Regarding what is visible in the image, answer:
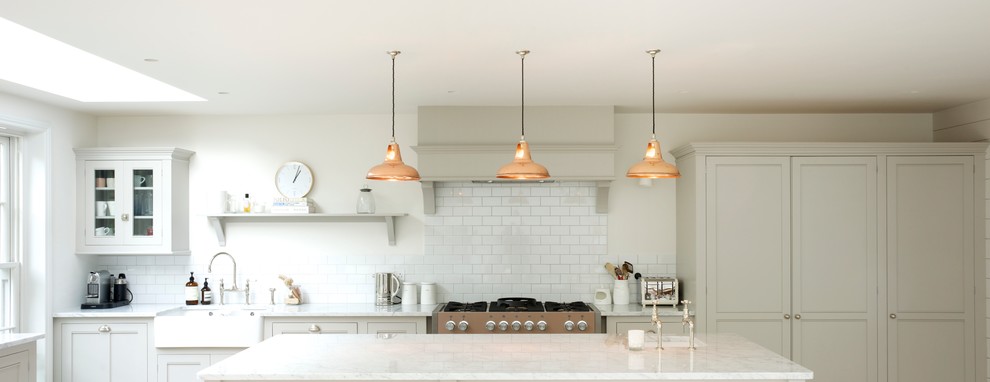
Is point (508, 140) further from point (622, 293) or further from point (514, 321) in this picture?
point (622, 293)

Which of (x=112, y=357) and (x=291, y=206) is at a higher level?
(x=291, y=206)

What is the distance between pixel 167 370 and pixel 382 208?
76.8 inches

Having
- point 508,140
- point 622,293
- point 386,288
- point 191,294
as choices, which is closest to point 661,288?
point 622,293

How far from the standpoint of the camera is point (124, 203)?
6180 mm

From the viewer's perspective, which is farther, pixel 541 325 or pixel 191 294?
pixel 191 294

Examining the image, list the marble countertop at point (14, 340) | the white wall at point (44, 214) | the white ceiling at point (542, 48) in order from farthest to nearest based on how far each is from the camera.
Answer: the white wall at point (44, 214)
the marble countertop at point (14, 340)
the white ceiling at point (542, 48)

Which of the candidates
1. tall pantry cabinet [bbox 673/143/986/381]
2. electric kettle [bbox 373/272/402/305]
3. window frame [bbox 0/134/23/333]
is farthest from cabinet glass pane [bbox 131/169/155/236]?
tall pantry cabinet [bbox 673/143/986/381]

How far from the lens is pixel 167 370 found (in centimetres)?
590

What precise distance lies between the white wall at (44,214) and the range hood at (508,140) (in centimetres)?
258

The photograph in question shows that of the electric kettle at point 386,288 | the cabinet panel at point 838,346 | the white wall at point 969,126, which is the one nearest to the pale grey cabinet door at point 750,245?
the cabinet panel at point 838,346

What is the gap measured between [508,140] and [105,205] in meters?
3.06

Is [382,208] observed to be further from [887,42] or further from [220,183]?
[887,42]

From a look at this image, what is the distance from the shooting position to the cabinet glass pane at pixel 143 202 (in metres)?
6.19

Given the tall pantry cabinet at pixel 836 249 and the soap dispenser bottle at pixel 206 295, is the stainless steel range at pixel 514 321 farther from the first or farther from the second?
the soap dispenser bottle at pixel 206 295
